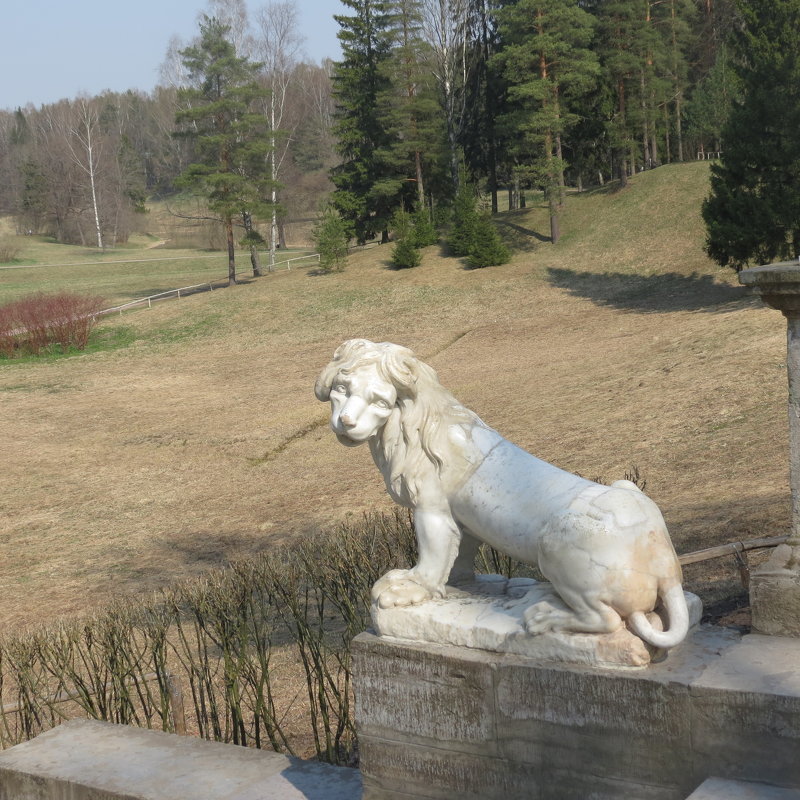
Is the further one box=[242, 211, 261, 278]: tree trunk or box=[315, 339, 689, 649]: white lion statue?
box=[242, 211, 261, 278]: tree trunk

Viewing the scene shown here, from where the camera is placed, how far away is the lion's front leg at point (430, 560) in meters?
3.66

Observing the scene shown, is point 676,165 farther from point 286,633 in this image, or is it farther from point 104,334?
point 286,633

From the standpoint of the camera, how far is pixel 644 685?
123 inches

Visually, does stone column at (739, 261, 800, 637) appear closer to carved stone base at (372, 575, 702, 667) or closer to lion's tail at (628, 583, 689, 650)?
carved stone base at (372, 575, 702, 667)

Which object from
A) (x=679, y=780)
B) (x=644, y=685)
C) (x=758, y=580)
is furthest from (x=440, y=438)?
(x=758, y=580)

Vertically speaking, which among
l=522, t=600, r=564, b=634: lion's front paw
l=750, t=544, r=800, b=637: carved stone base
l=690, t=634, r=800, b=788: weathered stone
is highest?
l=522, t=600, r=564, b=634: lion's front paw

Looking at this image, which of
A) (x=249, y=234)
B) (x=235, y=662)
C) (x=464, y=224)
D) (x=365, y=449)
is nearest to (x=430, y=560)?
(x=235, y=662)

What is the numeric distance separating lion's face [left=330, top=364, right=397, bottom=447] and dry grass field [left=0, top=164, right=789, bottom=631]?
350 centimetres

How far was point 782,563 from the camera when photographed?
15.5 ft

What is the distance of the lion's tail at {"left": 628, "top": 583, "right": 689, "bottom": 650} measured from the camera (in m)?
3.19

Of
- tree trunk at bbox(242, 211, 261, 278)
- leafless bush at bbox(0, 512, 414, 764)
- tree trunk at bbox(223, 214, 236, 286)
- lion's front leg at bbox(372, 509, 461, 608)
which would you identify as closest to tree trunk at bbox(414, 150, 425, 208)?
tree trunk at bbox(242, 211, 261, 278)

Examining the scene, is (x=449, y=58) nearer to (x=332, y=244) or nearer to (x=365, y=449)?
(x=332, y=244)

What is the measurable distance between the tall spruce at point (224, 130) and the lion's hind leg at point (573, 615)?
109 feet

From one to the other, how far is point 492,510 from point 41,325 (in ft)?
92.7
